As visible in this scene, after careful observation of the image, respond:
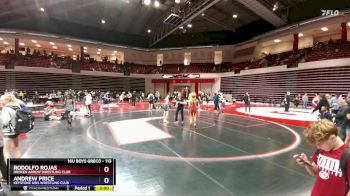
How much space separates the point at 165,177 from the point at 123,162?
5.14 feet

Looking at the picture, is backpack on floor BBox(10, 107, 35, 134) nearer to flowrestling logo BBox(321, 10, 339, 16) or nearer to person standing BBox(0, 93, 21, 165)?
person standing BBox(0, 93, 21, 165)

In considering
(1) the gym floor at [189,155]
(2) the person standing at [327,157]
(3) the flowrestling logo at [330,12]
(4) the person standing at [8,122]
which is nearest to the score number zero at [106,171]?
(1) the gym floor at [189,155]

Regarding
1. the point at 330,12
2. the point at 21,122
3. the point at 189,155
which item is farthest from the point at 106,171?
the point at 330,12

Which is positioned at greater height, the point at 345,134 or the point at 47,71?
the point at 47,71

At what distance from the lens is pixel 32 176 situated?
126 inches

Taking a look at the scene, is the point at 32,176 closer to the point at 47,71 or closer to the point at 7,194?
the point at 7,194

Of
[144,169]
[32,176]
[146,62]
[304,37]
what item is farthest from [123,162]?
[146,62]
